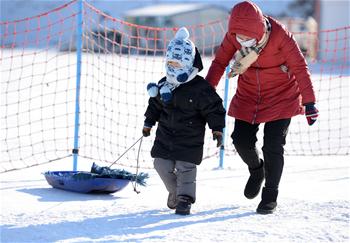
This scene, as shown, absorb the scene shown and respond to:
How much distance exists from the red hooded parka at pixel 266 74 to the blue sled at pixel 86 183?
3.31 feet

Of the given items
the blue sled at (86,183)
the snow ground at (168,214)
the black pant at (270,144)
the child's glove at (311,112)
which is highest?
the child's glove at (311,112)

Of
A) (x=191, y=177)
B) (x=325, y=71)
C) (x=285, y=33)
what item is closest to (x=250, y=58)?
(x=285, y=33)

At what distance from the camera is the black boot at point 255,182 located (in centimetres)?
530

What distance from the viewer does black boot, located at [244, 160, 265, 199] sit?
5297 mm

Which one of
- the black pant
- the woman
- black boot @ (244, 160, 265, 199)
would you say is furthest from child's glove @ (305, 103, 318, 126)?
black boot @ (244, 160, 265, 199)

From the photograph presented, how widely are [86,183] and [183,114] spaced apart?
101 centimetres

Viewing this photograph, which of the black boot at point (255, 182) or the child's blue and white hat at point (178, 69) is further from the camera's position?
the black boot at point (255, 182)

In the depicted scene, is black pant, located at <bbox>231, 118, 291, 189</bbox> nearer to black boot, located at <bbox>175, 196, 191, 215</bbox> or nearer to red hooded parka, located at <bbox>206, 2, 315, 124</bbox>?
red hooded parka, located at <bbox>206, 2, 315, 124</bbox>

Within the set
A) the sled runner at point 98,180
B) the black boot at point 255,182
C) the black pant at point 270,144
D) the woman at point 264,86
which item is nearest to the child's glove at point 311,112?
the woman at point 264,86

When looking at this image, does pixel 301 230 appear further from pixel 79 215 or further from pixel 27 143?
pixel 27 143

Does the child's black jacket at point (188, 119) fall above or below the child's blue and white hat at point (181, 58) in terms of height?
below

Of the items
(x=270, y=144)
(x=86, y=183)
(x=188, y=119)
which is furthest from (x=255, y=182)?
(x=86, y=183)

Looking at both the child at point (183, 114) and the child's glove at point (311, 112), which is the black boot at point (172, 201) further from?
the child's glove at point (311, 112)

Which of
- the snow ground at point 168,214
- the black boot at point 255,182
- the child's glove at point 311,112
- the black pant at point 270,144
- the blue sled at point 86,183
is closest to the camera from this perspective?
the snow ground at point 168,214
